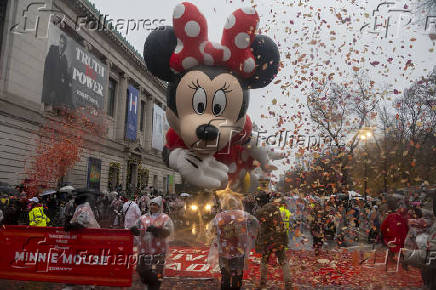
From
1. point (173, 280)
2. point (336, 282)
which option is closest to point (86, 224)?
point (173, 280)

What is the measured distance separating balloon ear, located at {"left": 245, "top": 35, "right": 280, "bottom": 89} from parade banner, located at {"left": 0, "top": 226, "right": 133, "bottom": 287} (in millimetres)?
3457

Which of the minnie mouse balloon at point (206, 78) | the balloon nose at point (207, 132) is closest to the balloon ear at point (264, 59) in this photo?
the minnie mouse balloon at point (206, 78)

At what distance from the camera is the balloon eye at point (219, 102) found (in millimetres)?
5543

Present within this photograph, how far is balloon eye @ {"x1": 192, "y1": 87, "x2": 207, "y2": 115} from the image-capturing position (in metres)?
5.53

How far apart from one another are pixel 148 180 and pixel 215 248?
1398 inches

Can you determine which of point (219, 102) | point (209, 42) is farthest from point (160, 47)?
point (219, 102)

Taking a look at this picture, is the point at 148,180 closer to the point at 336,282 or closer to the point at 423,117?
the point at 423,117

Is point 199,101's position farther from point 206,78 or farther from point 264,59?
point 264,59

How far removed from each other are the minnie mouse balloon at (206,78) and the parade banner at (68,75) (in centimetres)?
1608

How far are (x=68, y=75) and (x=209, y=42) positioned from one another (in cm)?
1778

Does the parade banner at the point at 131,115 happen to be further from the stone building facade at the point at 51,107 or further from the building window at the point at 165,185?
the building window at the point at 165,185

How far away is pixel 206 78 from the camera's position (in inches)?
220

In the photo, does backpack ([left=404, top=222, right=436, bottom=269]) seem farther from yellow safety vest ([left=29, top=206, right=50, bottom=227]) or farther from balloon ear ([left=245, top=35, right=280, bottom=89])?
yellow safety vest ([left=29, top=206, right=50, bottom=227])

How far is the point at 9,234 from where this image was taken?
235 inches
